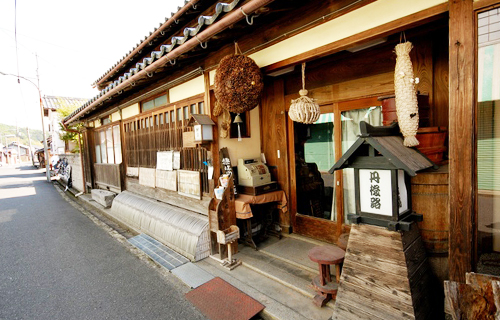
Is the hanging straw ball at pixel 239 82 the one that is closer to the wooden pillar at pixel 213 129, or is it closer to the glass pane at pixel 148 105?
the wooden pillar at pixel 213 129

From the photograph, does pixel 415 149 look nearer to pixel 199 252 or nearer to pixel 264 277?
pixel 264 277

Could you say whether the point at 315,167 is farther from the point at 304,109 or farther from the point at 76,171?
the point at 76,171

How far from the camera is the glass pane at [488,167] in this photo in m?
2.54

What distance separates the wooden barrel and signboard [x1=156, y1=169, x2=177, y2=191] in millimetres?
5336

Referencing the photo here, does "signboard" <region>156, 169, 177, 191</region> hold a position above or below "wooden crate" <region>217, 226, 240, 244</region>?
above

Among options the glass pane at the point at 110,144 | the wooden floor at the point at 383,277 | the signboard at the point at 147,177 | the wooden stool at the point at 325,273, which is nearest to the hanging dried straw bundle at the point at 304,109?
the wooden floor at the point at 383,277

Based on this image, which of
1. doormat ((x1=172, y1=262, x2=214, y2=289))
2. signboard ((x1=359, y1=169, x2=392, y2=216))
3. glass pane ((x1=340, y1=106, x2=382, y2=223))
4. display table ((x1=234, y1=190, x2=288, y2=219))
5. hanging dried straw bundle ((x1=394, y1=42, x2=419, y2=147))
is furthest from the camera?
display table ((x1=234, y1=190, x2=288, y2=219))

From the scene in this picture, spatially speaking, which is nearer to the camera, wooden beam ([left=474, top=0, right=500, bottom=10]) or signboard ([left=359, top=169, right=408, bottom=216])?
wooden beam ([left=474, top=0, right=500, bottom=10])

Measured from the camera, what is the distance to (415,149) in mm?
2938

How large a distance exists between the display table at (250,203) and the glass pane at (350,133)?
4.59ft

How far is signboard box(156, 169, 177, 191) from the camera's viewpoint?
661 cm

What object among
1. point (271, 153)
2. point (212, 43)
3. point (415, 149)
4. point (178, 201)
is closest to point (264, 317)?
point (415, 149)

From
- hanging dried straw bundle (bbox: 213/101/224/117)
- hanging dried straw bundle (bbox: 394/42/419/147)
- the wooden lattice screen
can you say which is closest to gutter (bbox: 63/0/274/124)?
hanging dried straw bundle (bbox: 213/101/224/117)

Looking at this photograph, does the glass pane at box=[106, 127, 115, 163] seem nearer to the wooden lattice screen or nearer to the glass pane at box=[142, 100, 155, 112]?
the wooden lattice screen
